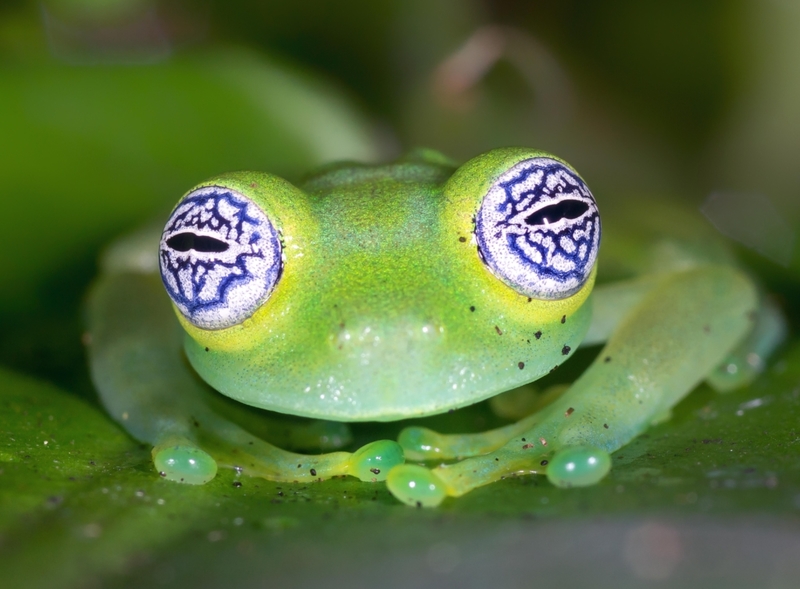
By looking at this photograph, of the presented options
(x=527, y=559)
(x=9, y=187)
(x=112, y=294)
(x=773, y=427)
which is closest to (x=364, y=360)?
(x=527, y=559)


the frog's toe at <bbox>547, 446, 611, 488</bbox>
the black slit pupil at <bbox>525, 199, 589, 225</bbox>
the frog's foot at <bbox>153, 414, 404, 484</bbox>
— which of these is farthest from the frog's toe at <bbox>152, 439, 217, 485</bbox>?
the black slit pupil at <bbox>525, 199, 589, 225</bbox>

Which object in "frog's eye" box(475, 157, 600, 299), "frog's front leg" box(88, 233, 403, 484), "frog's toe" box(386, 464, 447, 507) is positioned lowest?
"frog's front leg" box(88, 233, 403, 484)

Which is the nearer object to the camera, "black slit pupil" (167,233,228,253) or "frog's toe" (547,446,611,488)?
"frog's toe" (547,446,611,488)

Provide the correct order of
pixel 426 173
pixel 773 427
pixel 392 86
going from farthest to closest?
pixel 392 86 < pixel 426 173 < pixel 773 427

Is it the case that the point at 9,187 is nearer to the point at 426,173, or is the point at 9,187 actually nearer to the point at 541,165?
the point at 426,173

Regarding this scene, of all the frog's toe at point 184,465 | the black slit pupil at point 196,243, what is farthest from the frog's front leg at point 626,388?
the black slit pupil at point 196,243

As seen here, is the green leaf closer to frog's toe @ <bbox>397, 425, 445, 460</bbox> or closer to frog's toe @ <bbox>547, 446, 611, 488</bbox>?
frog's toe @ <bbox>547, 446, 611, 488</bbox>

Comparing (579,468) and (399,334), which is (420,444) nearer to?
(399,334)
